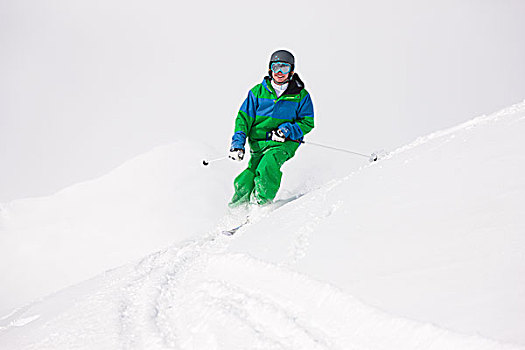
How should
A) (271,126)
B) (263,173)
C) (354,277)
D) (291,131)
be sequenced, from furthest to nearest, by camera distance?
1. (271,126)
2. (291,131)
3. (263,173)
4. (354,277)

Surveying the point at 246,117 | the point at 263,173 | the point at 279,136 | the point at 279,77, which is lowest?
the point at 263,173

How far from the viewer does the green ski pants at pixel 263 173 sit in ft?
16.5

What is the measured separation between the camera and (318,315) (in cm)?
230

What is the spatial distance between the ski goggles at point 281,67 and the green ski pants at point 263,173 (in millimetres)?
723

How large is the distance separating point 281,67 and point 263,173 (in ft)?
3.44

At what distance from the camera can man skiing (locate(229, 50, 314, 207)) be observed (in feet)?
16.6

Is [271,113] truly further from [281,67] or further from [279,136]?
[281,67]

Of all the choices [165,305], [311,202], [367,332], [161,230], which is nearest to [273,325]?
[367,332]

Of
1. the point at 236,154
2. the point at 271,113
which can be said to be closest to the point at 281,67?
the point at 271,113

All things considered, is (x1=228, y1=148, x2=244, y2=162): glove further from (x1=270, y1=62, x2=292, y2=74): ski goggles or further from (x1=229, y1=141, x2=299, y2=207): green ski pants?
(x1=270, y1=62, x2=292, y2=74): ski goggles

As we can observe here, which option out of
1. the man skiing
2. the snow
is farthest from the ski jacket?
the snow

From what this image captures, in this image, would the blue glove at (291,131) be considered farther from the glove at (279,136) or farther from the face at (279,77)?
the face at (279,77)

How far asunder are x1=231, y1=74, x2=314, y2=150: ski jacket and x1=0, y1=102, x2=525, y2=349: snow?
4.19ft

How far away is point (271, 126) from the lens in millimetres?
5305
